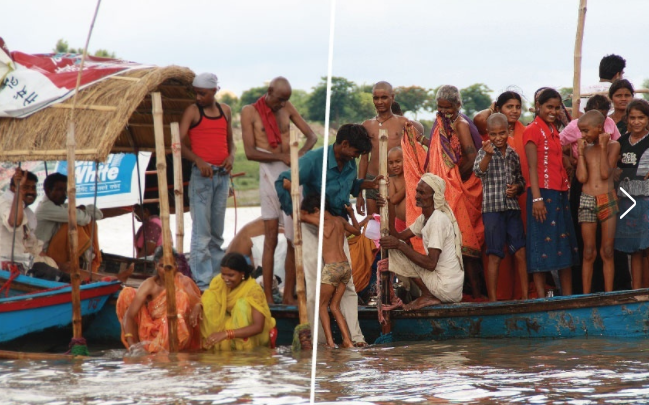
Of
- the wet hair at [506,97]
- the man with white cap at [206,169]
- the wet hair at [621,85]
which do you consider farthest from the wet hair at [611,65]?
the man with white cap at [206,169]

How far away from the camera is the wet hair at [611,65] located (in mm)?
8898

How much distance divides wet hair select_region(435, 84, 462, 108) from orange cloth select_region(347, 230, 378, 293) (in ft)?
4.82

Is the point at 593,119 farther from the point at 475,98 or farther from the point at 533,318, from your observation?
the point at 475,98

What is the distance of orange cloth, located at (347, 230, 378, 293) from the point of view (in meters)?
8.70

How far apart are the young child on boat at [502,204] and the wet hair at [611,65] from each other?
1667 mm

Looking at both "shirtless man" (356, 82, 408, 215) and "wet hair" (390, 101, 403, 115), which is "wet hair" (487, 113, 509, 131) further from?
"wet hair" (390, 101, 403, 115)

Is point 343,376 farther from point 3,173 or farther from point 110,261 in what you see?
point 3,173

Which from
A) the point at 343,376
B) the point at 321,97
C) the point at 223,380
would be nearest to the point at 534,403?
the point at 343,376

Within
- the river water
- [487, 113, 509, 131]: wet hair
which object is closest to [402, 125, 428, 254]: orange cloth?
[487, 113, 509, 131]: wet hair

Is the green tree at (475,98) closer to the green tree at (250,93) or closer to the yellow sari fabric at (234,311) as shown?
the green tree at (250,93)

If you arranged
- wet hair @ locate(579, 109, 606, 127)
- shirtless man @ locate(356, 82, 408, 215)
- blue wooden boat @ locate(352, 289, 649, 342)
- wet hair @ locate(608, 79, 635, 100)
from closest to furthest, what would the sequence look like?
1. blue wooden boat @ locate(352, 289, 649, 342)
2. wet hair @ locate(579, 109, 606, 127)
3. wet hair @ locate(608, 79, 635, 100)
4. shirtless man @ locate(356, 82, 408, 215)

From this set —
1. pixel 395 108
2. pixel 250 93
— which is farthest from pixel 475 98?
pixel 395 108

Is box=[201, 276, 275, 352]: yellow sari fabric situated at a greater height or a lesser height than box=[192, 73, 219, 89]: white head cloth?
lesser

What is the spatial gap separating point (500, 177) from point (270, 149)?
2.14 metres
